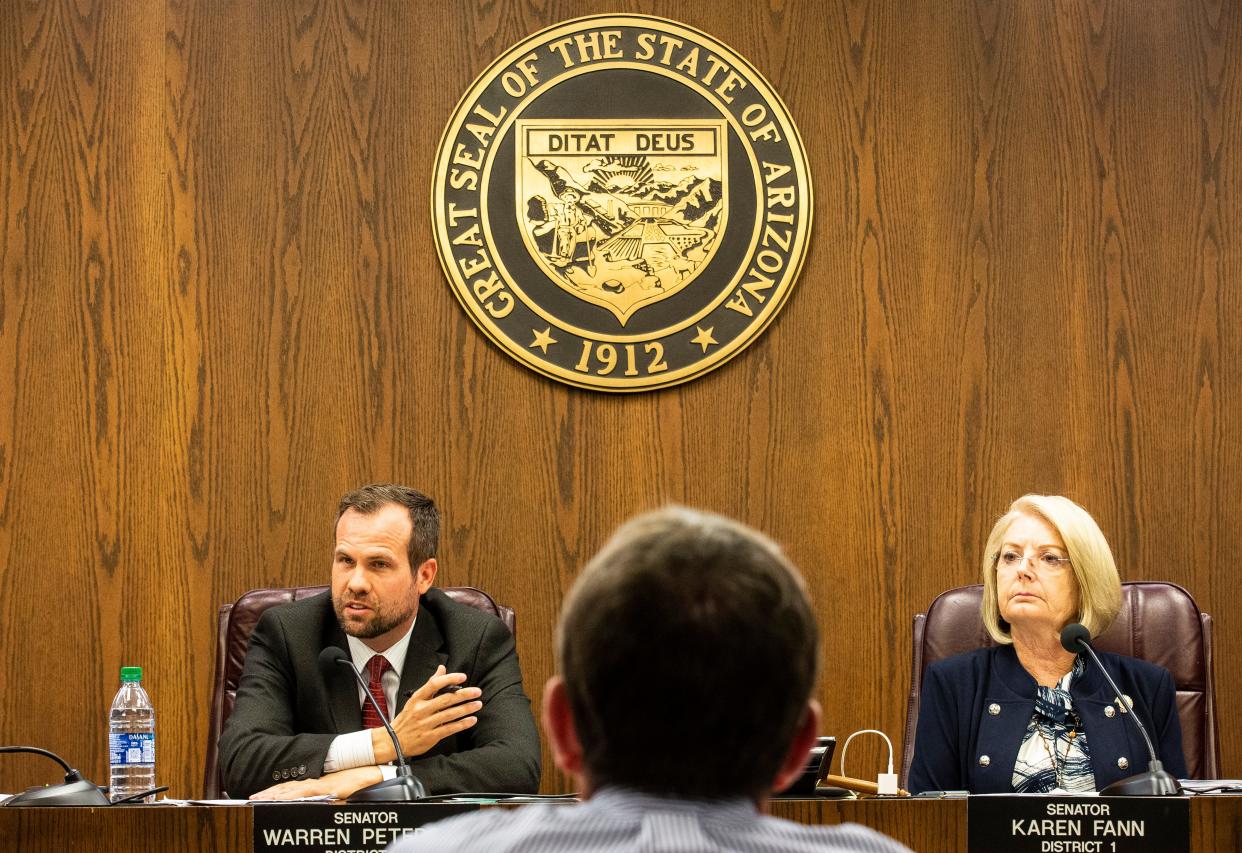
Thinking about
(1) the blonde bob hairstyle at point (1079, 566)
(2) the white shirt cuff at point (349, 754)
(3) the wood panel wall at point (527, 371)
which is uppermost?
(3) the wood panel wall at point (527, 371)

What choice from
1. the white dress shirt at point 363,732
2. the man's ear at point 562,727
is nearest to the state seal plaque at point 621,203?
the white dress shirt at point 363,732

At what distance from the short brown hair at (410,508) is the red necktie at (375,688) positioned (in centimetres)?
19

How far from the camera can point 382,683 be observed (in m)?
2.85

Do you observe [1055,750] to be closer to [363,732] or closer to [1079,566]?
[1079,566]

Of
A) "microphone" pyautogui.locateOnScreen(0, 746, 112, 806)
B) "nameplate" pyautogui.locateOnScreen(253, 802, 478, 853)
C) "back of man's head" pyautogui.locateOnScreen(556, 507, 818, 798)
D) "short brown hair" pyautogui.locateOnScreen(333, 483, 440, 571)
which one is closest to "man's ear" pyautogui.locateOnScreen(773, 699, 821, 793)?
"back of man's head" pyautogui.locateOnScreen(556, 507, 818, 798)

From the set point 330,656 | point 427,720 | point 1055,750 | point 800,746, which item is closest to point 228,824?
point 330,656

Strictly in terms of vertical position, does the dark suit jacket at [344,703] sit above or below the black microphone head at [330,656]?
below

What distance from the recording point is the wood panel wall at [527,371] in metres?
3.60

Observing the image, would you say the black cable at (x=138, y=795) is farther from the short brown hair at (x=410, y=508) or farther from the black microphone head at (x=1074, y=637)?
the black microphone head at (x=1074, y=637)

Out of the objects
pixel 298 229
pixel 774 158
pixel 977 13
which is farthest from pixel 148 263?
pixel 977 13

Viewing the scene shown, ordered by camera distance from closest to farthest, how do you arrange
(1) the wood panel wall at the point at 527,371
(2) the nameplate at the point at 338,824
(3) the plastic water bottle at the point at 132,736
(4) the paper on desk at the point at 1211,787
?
(2) the nameplate at the point at 338,824, (4) the paper on desk at the point at 1211,787, (3) the plastic water bottle at the point at 132,736, (1) the wood panel wall at the point at 527,371

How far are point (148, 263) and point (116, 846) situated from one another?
2.08 m

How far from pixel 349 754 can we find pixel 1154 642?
162 centimetres

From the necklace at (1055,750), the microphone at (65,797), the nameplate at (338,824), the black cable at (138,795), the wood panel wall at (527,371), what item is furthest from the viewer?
the wood panel wall at (527,371)
